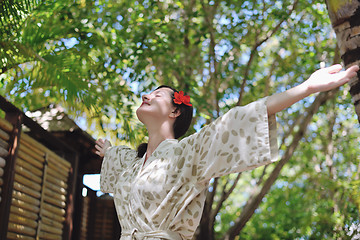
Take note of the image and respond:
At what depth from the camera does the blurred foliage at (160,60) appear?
4902mm

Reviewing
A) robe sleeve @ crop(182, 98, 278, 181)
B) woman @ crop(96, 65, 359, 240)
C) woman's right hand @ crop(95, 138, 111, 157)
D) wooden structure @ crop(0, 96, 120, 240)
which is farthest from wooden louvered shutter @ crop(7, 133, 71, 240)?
robe sleeve @ crop(182, 98, 278, 181)

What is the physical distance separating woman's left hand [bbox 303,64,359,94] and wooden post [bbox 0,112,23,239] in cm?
314

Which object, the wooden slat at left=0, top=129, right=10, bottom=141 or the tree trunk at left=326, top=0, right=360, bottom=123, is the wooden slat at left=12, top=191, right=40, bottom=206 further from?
the tree trunk at left=326, top=0, right=360, bottom=123

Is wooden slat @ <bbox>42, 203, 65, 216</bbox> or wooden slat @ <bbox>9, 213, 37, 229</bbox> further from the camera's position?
wooden slat @ <bbox>42, 203, 65, 216</bbox>

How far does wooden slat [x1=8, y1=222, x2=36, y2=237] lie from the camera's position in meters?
4.25

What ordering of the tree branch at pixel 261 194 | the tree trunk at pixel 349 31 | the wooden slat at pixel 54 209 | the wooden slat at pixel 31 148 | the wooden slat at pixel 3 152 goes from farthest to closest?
1. the tree branch at pixel 261 194
2. the wooden slat at pixel 54 209
3. the wooden slat at pixel 31 148
4. the wooden slat at pixel 3 152
5. the tree trunk at pixel 349 31

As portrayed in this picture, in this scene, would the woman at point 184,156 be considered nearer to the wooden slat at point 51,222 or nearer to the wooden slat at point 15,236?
the wooden slat at point 15,236

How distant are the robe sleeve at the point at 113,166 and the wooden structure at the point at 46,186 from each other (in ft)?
5.40

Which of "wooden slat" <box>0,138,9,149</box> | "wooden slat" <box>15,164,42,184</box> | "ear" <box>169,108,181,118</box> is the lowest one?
"wooden slat" <box>15,164,42,184</box>

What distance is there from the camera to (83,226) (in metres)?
6.53

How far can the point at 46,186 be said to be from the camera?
507 cm

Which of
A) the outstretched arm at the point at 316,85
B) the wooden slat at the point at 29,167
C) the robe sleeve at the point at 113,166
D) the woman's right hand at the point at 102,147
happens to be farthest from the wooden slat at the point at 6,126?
the outstretched arm at the point at 316,85

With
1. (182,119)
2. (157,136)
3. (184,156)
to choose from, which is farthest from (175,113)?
(184,156)

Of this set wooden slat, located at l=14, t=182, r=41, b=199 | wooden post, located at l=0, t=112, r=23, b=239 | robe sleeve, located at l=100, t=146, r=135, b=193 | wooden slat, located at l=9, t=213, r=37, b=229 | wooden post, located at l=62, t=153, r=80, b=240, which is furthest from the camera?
wooden post, located at l=62, t=153, r=80, b=240
